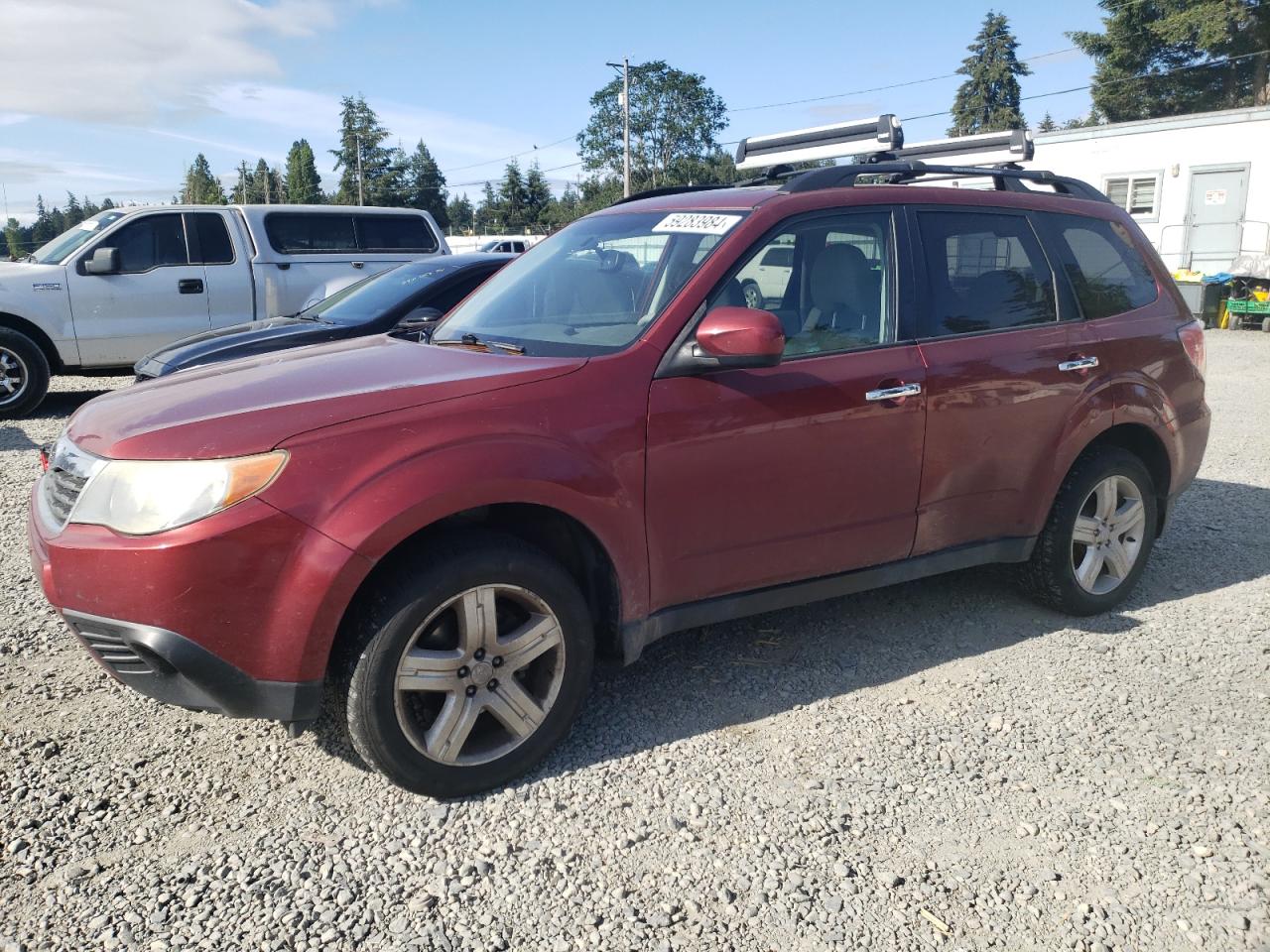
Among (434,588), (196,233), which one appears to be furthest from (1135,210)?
(434,588)

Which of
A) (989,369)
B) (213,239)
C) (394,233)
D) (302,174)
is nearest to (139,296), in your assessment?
(213,239)

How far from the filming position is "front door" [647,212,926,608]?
326 cm

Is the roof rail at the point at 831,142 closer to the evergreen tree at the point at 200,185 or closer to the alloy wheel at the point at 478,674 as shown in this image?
the alloy wheel at the point at 478,674

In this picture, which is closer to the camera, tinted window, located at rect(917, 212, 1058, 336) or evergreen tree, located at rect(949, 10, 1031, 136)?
tinted window, located at rect(917, 212, 1058, 336)

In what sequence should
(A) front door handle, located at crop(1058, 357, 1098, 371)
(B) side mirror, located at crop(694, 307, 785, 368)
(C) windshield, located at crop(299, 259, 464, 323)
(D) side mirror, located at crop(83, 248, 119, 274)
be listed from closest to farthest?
(B) side mirror, located at crop(694, 307, 785, 368) < (A) front door handle, located at crop(1058, 357, 1098, 371) < (C) windshield, located at crop(299, 259, 464, 323) < (D) side mirror, located at crop(83, 248, 119, 274)

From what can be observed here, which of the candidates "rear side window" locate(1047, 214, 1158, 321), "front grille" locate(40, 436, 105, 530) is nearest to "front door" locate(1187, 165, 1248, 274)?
"rear side window" locate(1047, 214, 1158, 321)

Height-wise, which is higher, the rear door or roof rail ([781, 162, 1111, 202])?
roof rail ([781, 162, 1111, 202])

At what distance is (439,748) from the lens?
2949 millimetres

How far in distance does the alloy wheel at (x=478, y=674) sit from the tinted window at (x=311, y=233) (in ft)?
29.0

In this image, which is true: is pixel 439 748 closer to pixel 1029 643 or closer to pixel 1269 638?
pixel 1029 643

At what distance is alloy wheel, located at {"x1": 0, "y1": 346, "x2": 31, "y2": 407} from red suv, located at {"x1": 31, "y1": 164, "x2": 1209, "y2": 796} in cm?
723

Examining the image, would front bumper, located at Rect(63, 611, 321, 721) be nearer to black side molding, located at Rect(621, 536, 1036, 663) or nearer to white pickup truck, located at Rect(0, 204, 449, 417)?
black side molding, located at Rect(621, 536, 1036, 663)

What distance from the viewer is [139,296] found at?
9.96 metres

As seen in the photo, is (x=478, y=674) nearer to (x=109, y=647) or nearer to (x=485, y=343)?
(x=109, y=647)
